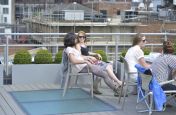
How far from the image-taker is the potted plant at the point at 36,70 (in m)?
7.86

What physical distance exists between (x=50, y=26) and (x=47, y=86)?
4320 centimetres

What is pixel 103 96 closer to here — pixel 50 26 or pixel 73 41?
pixel 73 41

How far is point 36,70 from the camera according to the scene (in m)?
7.97

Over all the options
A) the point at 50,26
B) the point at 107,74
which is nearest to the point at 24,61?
the point at 107,74

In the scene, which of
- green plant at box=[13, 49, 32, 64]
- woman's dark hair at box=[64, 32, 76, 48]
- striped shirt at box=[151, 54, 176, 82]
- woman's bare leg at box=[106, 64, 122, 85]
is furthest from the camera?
green plant at box=[13, 49, 32, 64]

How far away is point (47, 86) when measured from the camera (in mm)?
7723

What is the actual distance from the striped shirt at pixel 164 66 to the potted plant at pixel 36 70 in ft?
9.22

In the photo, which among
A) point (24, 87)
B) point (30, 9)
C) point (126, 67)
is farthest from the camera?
point (30, 9)

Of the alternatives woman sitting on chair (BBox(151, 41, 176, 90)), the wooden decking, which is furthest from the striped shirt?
the wooden decking

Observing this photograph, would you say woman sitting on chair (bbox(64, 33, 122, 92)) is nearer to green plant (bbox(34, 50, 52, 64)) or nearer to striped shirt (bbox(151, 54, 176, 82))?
striped shirt (bbox(151, 54, 176, 82))

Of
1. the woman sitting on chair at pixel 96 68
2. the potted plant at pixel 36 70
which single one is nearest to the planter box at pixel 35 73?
the potted plant at pixel 36 70

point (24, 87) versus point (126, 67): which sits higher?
point (126, 67)

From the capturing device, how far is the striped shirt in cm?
561

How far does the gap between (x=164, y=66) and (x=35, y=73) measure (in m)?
3.04
